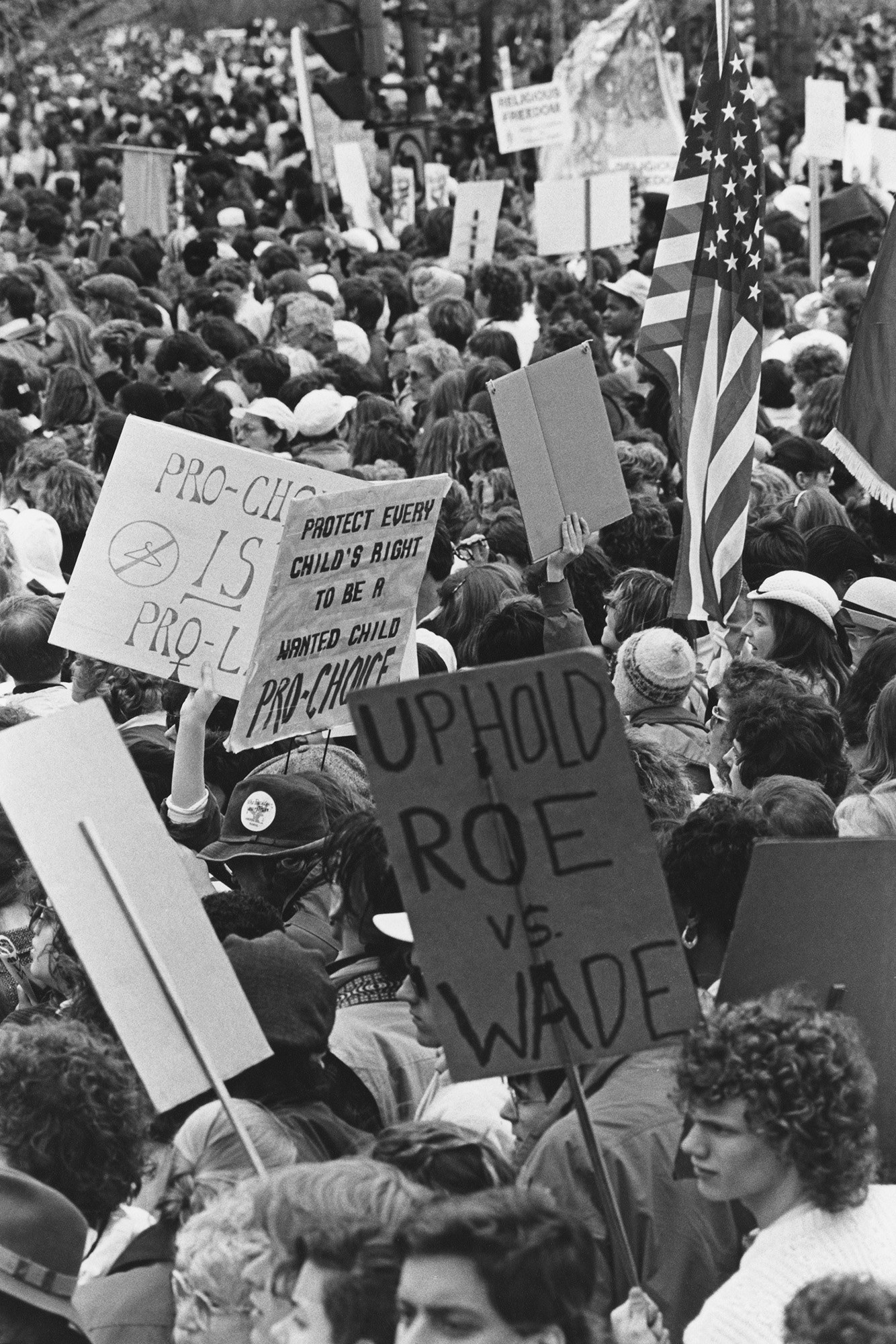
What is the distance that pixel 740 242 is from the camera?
20.1 ft

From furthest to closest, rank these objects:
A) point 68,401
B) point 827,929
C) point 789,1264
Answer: point 68,401
point 827,929
point 789,1264

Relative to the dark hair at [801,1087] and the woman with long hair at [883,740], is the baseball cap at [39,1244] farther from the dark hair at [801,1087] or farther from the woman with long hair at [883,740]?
the woman with long hair at [883,740]

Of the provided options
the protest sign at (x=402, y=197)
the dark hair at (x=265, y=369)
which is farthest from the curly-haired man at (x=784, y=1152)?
the protest sign at (x=402, y=197)

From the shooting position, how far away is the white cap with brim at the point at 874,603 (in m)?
6.00

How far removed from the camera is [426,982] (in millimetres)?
2803

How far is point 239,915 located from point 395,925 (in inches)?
13.7

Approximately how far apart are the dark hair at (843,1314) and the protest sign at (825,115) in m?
13.6

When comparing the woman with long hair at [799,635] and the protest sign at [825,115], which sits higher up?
the woman with long hair at [799,635]

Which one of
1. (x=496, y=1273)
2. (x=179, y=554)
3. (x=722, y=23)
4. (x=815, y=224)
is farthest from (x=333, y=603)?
(x=815, y=224)

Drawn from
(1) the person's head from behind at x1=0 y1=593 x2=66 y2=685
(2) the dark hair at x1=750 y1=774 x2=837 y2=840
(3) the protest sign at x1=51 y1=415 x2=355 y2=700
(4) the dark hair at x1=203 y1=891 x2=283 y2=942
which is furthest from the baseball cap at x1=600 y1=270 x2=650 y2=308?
(4) the dark hair at x1=203 y1=891 x2=283 y2=942

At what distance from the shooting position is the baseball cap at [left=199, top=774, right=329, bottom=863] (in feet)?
14.9

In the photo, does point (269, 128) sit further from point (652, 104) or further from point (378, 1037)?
point (378, 1037)

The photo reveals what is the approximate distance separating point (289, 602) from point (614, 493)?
1.71m

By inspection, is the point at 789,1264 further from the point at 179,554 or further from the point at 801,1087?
the point at 179,554
